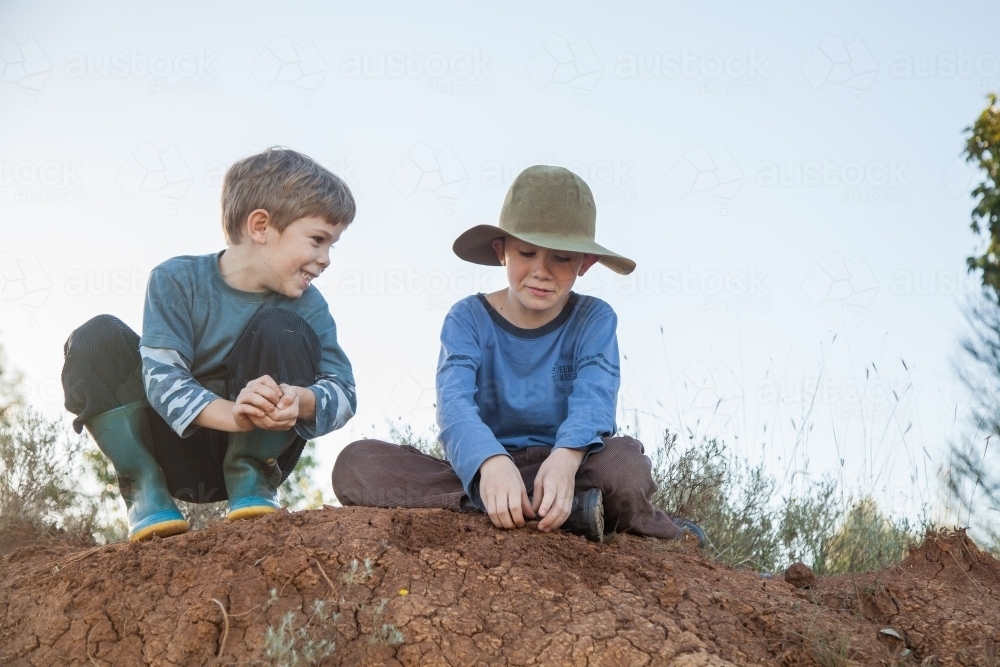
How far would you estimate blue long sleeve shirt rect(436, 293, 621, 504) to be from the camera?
11.3 ft

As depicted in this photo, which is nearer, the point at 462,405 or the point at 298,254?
the point at 462,405

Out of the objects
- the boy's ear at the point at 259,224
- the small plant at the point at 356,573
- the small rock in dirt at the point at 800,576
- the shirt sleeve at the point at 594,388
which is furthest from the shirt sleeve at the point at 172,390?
the small rock in dirt at the point at 800,576

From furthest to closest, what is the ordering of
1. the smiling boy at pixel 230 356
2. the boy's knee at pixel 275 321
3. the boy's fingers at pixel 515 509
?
the boy's knee at pixel 275 321 → the smiling boy at pixel 230 356 → the boy's fingers at pixel 515 509

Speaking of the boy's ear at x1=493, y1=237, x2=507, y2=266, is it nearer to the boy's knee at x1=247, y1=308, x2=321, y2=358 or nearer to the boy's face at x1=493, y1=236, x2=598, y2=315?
the boy's face at x1=493, y1=236, x2=598, y2=315

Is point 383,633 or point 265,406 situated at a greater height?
point 265,406

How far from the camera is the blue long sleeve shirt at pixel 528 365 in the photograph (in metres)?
3.46

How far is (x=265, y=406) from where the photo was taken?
3.17m

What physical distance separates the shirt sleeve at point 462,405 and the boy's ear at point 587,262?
0.48 metres

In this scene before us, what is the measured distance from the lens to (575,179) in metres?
3.66

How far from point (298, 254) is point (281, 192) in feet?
0.82

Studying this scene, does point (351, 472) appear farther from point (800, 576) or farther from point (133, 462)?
point (800, 576)

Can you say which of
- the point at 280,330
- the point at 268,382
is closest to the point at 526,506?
the point at 268,382

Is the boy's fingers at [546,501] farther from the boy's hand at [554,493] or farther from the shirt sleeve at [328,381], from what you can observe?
the shirt sleeve at [328,381]

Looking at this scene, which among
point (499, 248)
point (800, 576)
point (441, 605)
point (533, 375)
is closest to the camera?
point (441, 605)
